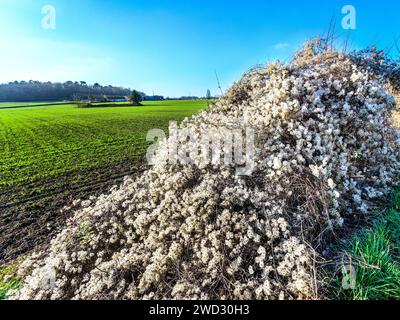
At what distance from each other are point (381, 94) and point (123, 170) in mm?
7750

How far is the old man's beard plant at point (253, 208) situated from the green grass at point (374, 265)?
0.31m

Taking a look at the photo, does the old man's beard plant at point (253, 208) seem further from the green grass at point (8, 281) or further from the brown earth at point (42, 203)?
the brown earth at point (42, 203)

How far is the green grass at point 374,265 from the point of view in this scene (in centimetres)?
284

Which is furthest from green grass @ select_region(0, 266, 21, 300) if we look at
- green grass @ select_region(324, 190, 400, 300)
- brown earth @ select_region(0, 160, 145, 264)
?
green grass @ select_region(324, 190, 400, 300)

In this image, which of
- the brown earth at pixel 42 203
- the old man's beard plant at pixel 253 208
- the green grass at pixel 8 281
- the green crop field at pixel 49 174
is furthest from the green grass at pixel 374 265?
the brown earth at pixel 42 203

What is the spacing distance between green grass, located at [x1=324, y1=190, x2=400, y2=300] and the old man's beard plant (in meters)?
0.31

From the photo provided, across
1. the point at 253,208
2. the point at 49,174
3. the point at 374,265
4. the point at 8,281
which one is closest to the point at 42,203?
the point at 49,174

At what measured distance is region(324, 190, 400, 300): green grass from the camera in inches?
112

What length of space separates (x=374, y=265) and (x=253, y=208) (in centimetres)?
143

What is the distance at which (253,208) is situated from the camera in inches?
140
